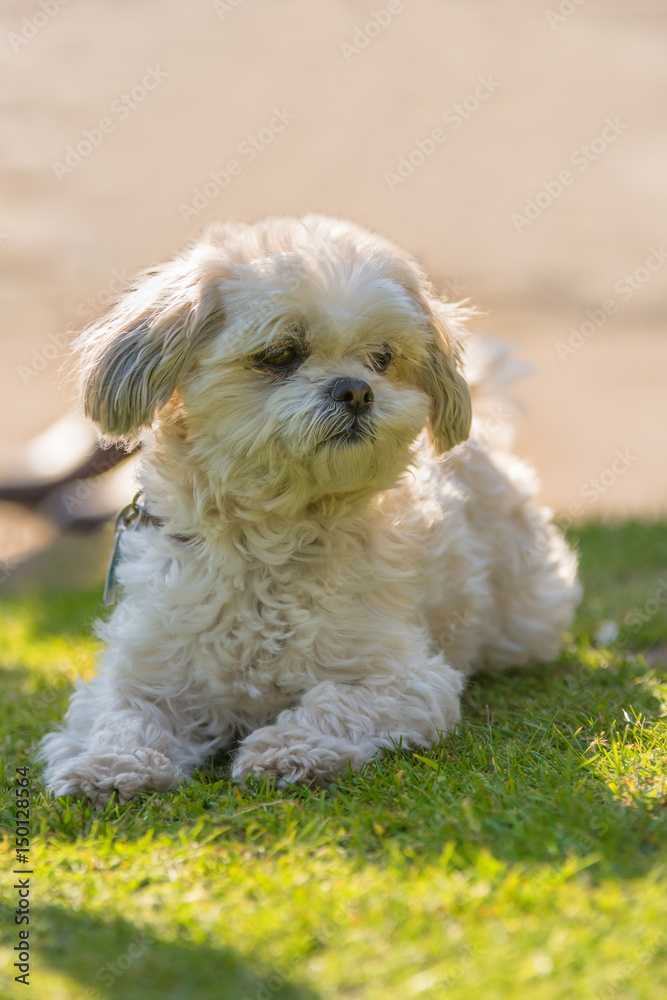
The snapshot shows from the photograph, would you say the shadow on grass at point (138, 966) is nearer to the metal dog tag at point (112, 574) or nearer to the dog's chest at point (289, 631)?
the dog's chest at point (289, 631)

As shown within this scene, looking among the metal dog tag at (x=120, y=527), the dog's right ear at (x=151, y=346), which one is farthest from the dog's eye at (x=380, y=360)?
the metal dog tag at (x=120, y=527)

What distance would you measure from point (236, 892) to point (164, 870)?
24 cm

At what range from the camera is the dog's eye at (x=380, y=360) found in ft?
9.88

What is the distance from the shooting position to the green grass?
1.79 meters

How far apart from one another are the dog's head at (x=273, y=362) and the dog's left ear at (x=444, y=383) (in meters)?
0.17

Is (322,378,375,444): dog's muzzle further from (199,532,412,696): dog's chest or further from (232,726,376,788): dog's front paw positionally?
(232,726,376,788): dog's front paw

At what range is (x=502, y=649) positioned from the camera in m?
4.04

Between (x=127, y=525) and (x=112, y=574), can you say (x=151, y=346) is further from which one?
(x=112, y=574)

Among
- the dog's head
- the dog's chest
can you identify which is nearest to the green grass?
the dog's chest

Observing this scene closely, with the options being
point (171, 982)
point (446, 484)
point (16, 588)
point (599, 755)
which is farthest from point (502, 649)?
point (16, 588)

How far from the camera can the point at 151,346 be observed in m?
2.90

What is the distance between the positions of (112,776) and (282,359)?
1.23m

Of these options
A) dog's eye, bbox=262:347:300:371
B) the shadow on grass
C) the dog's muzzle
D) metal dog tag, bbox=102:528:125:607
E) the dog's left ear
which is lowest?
metal dog tag, bbox=102:528:125:607

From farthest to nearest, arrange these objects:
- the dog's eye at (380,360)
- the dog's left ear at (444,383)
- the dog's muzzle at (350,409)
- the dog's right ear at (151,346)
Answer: the dog's left ear at (444,383) < the dog's eye at (380,360) < the dog's right ear at (151,346) < the dog's muzzle at (350,409)
